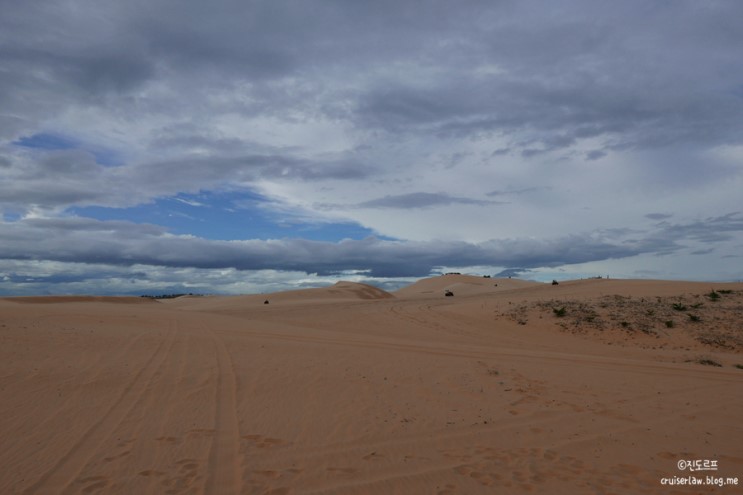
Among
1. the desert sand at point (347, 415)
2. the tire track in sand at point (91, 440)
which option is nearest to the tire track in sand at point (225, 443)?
the desert sand at point (347, 415)

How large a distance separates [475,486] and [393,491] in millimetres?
872

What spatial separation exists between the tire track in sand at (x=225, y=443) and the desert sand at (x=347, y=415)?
0.02 metres

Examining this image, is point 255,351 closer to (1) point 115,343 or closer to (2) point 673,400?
(1) point 115,343

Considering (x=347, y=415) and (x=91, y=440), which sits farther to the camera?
(x=347, y=415)

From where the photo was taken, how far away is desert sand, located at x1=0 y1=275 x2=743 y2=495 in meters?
5.18

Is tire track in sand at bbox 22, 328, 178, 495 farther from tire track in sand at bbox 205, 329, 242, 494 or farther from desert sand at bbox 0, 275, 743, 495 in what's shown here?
tire track in sand at bbox 205, 329, 242, 494

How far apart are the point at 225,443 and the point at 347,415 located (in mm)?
1953

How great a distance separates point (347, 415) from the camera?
7301 millimetres

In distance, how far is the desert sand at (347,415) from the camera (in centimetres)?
518

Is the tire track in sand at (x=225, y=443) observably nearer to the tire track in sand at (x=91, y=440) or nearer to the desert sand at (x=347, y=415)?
the desert sand at (x=347, y=415)

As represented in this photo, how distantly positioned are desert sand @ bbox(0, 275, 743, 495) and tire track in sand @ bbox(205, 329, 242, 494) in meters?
0.02

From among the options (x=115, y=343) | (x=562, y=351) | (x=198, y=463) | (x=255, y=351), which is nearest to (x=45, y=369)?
(x=115, y=343)

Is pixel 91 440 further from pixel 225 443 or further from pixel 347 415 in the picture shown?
pixel 347 415

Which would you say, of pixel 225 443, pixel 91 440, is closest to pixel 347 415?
pixel 225 443
